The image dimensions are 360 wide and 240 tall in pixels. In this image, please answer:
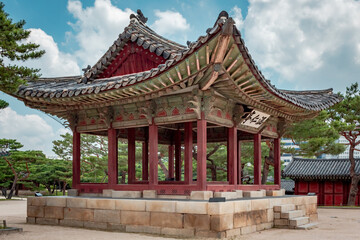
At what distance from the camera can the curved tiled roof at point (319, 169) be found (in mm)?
32969

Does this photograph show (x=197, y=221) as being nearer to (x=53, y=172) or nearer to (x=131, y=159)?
(x=131, y=159)

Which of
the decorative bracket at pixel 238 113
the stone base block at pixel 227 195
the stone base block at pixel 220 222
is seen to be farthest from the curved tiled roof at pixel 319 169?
the stone base block at pixel 220 222

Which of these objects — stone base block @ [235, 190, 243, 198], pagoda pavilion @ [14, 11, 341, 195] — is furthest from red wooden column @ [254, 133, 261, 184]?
stone base block @ [235, 190, 243, 198]

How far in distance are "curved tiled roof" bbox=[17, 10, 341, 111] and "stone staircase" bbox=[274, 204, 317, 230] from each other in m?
3.68

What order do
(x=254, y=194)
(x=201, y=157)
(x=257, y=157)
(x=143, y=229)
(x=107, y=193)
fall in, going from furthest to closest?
(x=257, y=157), (x=254, y=194), (x=107, y=193), (x=201, y=157), (x=143, y=229)

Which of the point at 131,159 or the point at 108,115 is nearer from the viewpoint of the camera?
the point at 108,115

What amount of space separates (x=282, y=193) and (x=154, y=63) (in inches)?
309

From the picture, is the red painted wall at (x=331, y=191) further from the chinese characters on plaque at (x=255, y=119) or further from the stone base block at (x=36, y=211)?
the stone base block at (x=36, y=211)

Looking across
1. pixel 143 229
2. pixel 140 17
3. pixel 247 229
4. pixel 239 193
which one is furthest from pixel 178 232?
pixel 140 17

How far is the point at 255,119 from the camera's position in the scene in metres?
15.2

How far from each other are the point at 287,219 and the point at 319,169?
2265 cm

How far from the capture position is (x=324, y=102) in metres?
16.8

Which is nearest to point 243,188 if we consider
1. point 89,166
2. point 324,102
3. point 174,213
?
point 174,213

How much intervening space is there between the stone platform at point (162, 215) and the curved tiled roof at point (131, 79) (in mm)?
3468
